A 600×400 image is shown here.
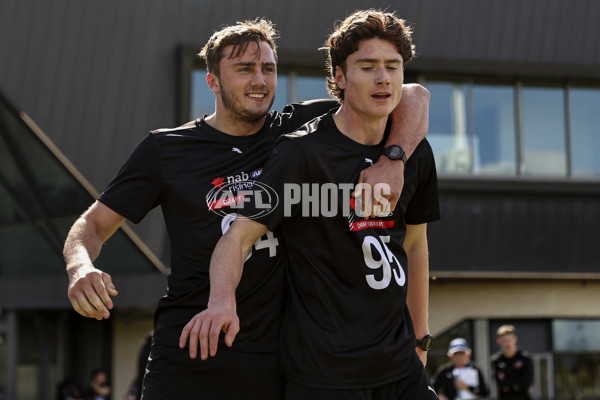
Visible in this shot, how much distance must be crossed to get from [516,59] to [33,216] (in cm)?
870

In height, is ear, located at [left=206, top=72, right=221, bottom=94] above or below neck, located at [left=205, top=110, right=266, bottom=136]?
above

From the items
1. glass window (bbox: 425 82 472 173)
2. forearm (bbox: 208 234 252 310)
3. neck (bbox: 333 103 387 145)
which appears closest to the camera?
forearm (bbox: 208 234 252 310)

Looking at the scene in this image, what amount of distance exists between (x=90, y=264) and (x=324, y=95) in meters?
12.9

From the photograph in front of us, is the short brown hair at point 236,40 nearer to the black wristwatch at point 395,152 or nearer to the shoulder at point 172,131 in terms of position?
the shoulder at point 172,131

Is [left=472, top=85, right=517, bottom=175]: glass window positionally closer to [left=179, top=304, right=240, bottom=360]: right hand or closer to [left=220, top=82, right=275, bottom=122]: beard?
[left=220, top=82, right=275, bottom=122]: beard

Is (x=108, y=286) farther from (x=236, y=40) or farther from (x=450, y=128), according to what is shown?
(x=450, y=128)

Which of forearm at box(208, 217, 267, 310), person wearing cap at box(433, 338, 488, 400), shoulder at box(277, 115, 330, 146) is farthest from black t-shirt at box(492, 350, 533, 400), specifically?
forearm at box(208, 217, 267, 310)

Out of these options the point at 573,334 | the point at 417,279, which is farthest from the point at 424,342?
the point at 573,334

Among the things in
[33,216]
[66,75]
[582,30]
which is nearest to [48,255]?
[33,216]

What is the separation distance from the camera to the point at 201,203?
4.07 meters

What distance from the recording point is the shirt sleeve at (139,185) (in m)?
4.18

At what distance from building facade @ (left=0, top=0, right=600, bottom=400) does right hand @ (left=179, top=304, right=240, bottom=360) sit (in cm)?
1248

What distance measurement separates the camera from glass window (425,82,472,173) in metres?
17.1

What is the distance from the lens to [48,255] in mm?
16250
